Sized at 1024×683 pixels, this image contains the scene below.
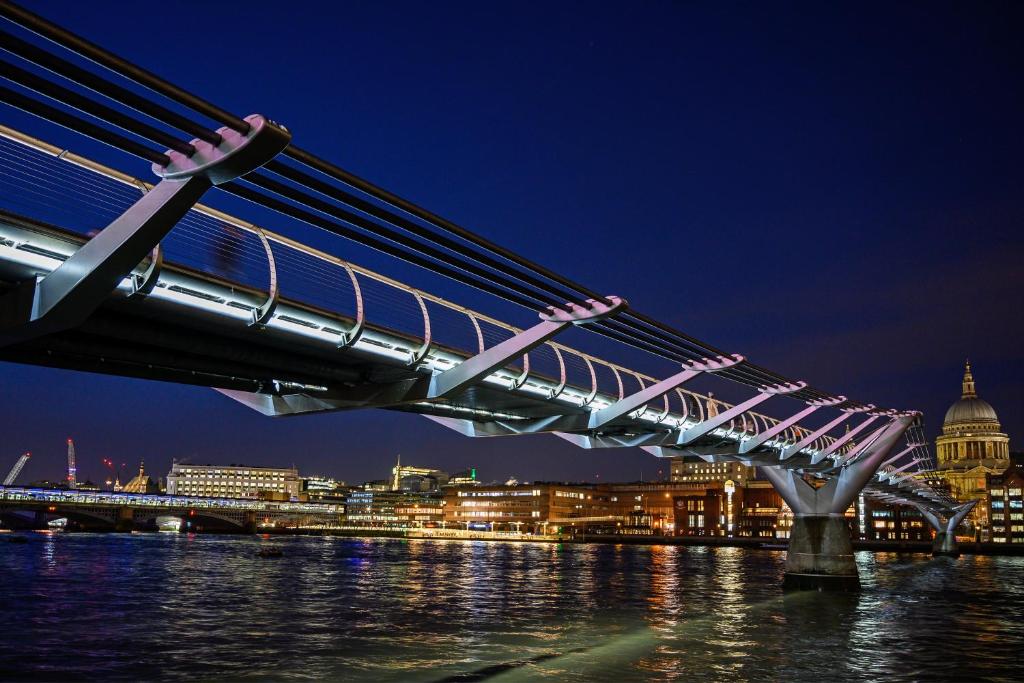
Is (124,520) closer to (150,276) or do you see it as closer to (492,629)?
(492,629)

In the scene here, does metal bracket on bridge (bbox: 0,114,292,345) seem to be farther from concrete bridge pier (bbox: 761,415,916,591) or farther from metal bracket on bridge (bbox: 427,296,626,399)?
concrete bridge pier (bbox: 761,415,916,591)

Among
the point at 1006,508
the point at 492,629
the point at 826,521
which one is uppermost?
the point at 826,521

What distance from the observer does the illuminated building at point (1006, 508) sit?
15812cm

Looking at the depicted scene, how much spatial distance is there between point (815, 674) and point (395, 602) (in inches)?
837

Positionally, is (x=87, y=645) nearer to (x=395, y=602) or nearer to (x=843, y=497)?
(x=395, y=602)

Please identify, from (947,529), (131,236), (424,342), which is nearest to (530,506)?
(947,529)

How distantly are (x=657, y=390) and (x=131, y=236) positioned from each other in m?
18.9

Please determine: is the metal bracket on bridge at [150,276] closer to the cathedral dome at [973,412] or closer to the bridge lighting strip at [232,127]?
the bridge lighting strip at [232,127]

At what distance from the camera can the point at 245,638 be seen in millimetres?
25375

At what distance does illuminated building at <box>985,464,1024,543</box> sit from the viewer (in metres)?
158

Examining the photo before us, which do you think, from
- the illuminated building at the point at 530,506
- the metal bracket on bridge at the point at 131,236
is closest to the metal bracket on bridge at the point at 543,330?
the metal bracket on bridge at the point at 131,236

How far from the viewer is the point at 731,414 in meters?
34.5

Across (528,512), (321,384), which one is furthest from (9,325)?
(528,512)

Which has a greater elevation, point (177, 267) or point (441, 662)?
point (177, 267)
